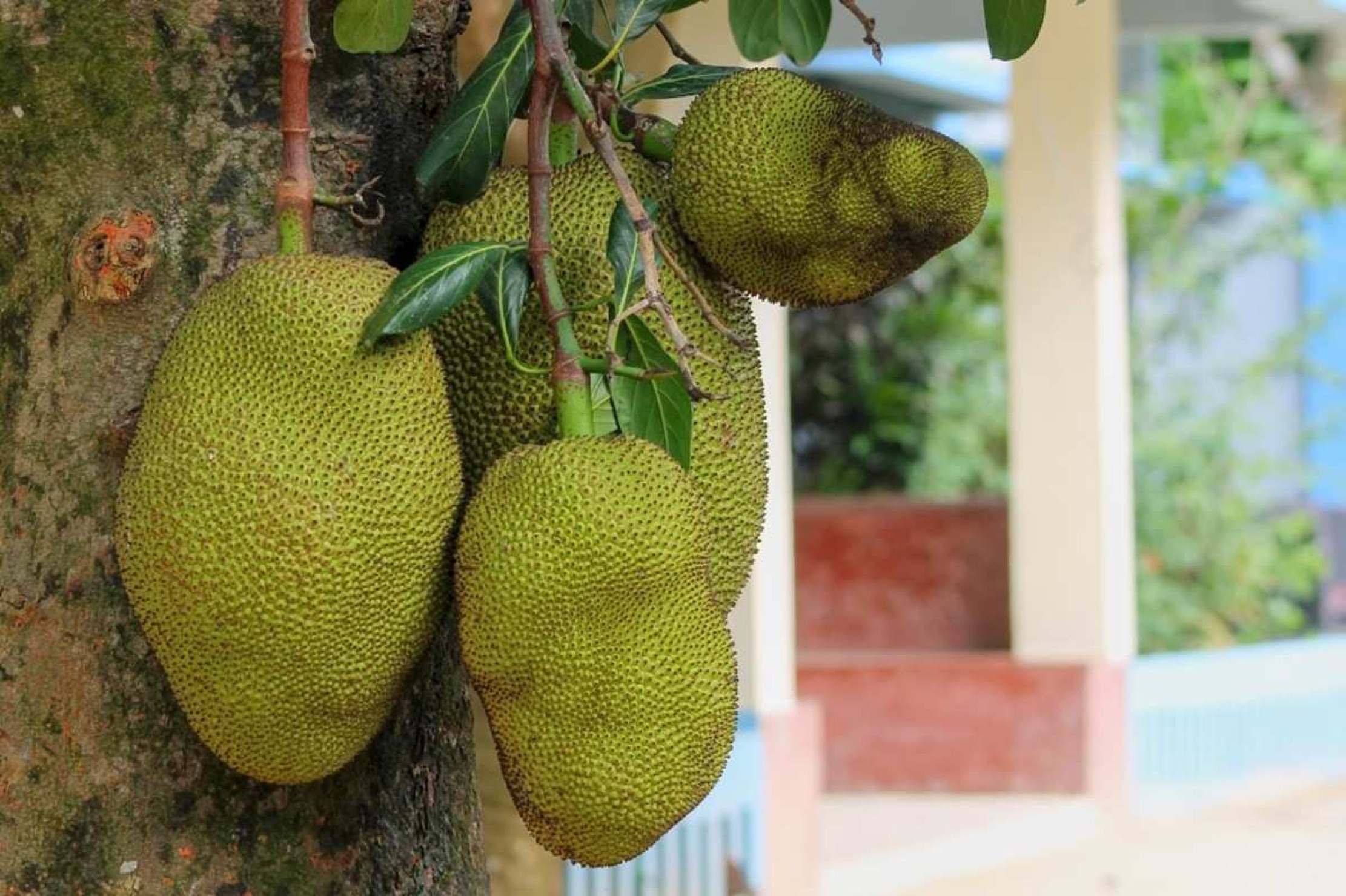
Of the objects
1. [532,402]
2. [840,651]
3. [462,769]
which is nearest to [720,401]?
[532,402]

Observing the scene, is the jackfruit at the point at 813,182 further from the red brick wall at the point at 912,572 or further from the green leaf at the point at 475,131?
the red brick wall at the point at 912,572

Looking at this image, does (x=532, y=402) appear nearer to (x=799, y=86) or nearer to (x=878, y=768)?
(x=799, y=86)

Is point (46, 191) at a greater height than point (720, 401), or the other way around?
point (46, 191)

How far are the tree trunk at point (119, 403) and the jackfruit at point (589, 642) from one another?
132 millimetres

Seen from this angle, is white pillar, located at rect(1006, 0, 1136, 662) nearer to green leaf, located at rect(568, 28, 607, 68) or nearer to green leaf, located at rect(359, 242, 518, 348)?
green leaf, located at rect(568, 28, 607, 68)

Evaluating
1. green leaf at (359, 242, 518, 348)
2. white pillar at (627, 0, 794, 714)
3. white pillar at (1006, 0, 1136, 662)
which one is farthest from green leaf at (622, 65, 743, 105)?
white pillar at (1006, 0, 1136, 662)

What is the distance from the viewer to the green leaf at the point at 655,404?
3.19 ft

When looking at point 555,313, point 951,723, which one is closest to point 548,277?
point 555,313

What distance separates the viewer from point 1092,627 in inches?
211

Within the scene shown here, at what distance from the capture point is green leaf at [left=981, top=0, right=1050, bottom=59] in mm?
1033

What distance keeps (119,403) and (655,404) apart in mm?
258

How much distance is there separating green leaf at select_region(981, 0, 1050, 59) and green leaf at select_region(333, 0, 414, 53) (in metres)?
0.30

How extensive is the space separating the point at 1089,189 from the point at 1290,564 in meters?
2.54

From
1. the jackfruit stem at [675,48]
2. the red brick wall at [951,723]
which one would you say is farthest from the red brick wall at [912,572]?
the jackfruit stem at [675,48]
